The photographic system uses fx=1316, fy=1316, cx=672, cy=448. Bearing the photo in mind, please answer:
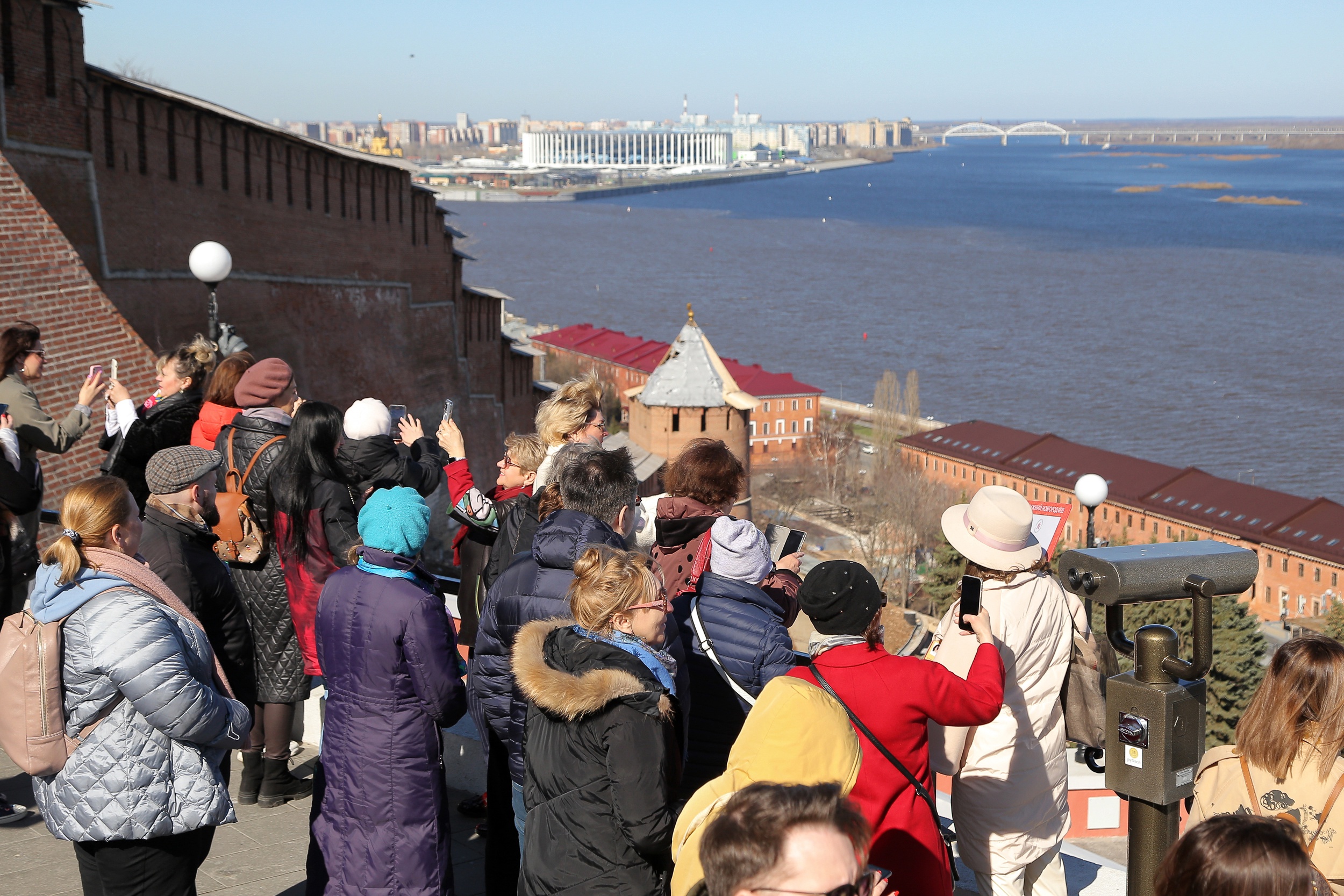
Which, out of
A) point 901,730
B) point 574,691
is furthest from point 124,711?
point 901,730

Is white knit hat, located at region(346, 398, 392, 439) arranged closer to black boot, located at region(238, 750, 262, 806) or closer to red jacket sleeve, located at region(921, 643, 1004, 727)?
black boot, located at region(238, 750, 262, 806)

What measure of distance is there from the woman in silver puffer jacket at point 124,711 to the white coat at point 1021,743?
1461 millimetres

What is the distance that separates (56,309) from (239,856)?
22.3ft

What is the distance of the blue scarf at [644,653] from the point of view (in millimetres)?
2330

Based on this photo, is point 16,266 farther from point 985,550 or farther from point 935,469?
point 935,469

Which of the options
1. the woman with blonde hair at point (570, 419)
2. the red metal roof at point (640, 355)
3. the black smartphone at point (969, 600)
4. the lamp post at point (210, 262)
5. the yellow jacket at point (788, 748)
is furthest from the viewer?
the red metal roof at point (640, 355)

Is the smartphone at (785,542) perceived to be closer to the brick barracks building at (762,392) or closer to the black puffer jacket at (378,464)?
the black puffer jacket at (378,464)

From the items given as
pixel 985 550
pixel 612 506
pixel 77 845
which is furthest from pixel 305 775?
pixel 985 550

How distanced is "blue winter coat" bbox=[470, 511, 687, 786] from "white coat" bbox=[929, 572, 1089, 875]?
0.76m

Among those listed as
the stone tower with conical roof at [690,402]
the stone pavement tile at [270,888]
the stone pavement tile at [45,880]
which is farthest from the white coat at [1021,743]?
the stone tower with conical roof at [690,402]

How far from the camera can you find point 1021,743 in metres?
2.75

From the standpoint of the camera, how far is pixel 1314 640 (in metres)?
2.15

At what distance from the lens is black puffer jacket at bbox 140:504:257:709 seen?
3.11 metres

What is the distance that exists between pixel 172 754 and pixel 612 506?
39.5 inches
